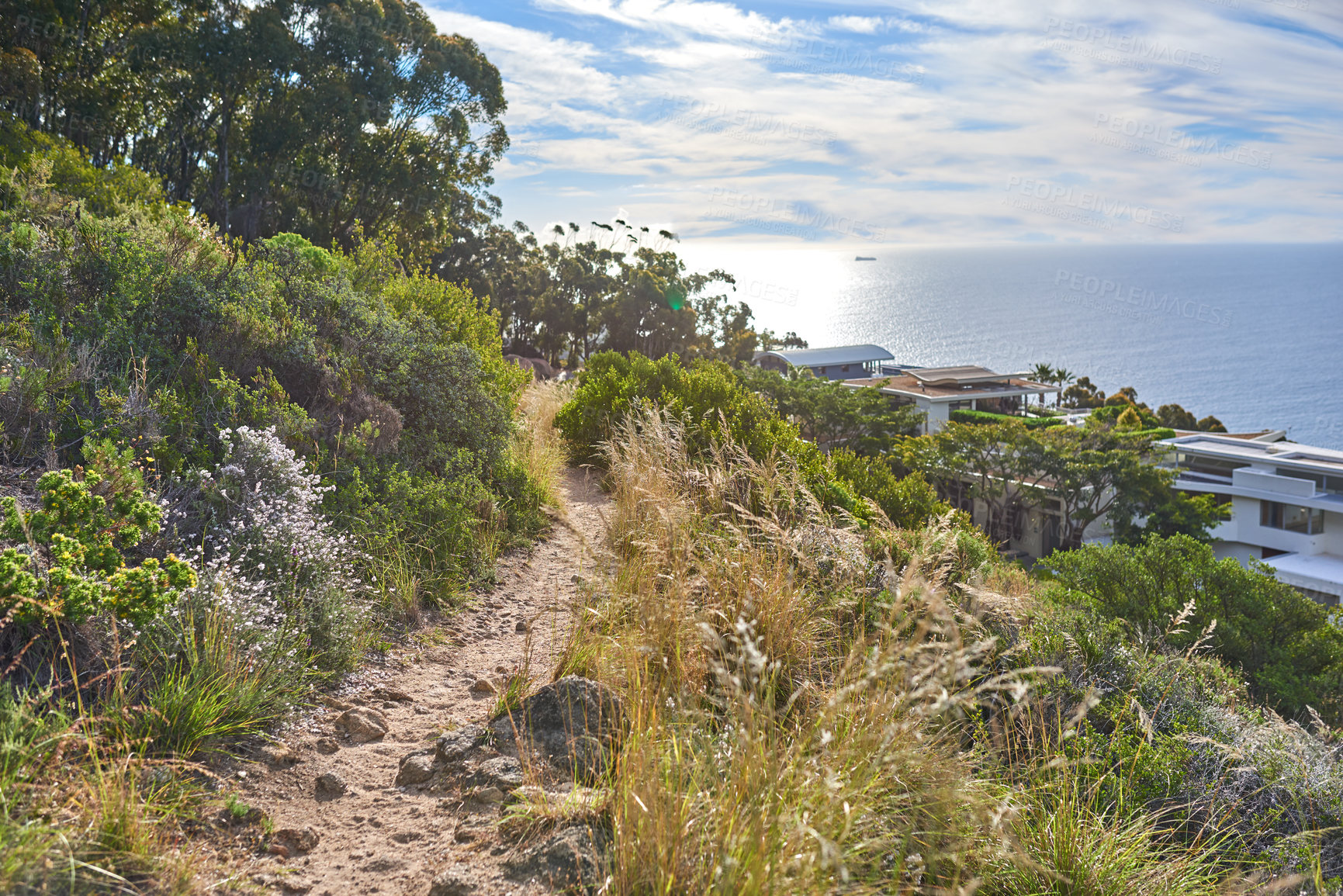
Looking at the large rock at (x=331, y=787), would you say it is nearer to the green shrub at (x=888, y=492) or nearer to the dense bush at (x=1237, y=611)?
the green shrub at (x=888, y=492)

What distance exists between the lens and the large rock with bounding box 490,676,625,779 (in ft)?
9.87

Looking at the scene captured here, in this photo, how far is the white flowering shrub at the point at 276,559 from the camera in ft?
11.7

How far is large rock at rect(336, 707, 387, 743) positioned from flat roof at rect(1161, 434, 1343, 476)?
34494 millimetres

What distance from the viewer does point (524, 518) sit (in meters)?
6.95

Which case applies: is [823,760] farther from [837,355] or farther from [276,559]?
[837,355]

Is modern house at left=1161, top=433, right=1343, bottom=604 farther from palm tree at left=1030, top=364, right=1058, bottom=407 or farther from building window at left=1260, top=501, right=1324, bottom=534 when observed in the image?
palm tree at left=1030, top=364, right=1058, bottom=407

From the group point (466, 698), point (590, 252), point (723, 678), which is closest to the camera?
point (723, 678)

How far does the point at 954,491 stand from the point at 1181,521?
9069mm

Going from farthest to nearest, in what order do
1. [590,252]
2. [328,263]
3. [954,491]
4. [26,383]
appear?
[590,252]
[954,491]
[328,263]
[26,383]

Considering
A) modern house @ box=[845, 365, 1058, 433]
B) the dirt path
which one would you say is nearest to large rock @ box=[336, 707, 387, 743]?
the dirt path

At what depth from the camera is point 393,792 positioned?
3004 mm

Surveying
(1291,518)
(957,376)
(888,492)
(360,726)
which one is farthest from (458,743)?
(957,376)

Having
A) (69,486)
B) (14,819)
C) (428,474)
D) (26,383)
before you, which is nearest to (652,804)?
(14,819)

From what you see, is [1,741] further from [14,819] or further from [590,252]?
[590,252]
